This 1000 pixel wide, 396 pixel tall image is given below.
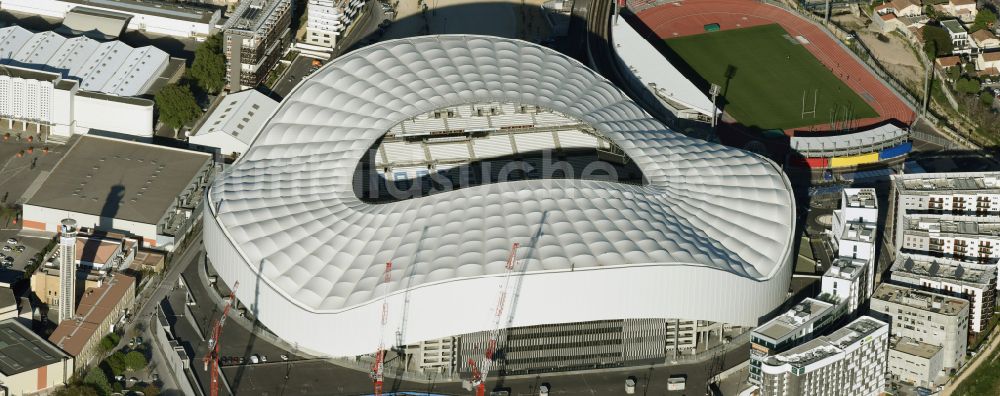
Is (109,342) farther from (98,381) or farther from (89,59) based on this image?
(89,59)

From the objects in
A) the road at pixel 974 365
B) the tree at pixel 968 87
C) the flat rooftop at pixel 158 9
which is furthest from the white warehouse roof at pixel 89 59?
the road at pixel 974 365

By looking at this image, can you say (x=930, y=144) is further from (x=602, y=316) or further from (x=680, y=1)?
(x=602, y=316)

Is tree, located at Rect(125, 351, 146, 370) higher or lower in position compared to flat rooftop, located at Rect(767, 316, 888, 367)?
lower

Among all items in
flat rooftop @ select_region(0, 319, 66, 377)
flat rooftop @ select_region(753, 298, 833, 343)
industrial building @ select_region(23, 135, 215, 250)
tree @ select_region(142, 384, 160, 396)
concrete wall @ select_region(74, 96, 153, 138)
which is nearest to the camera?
flat rooftop @ select_region(753, 298, 833, 343)

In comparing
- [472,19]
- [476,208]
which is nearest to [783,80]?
[472,19]

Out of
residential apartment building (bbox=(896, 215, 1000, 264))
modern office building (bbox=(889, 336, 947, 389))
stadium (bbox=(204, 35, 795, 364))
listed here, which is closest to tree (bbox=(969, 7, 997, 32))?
residential apartment building (bbox=(896, 215, 1000, 264))

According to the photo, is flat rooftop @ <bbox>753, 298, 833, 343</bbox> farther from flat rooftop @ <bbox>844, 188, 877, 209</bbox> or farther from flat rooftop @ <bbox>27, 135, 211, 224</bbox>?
flat rooftop @ <bbox>27, 135, 211, 224</bbox>
